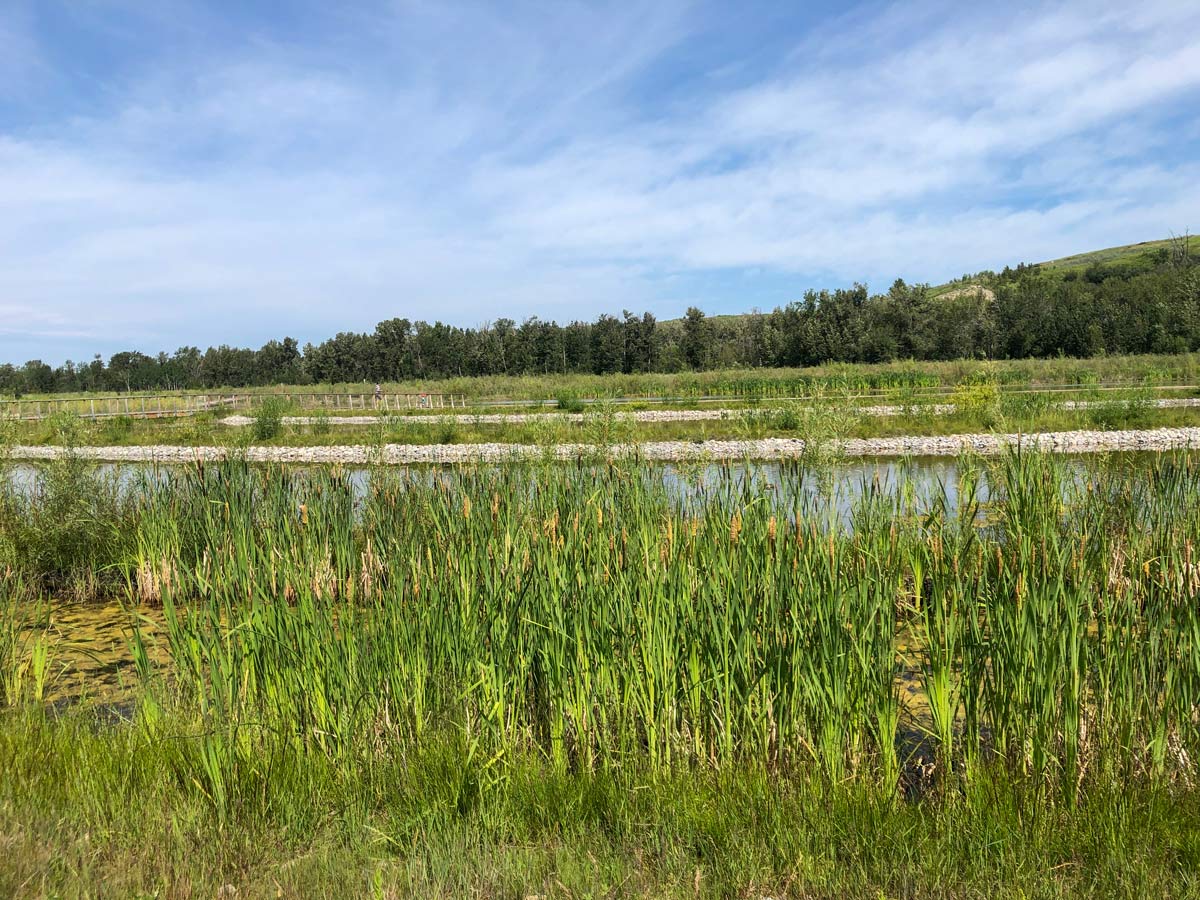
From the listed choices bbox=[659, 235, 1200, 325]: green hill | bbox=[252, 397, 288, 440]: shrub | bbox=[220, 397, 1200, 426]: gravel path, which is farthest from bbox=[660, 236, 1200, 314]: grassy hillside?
bbox=[252, 397, 288, 440]: shrub

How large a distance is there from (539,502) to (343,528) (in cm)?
161

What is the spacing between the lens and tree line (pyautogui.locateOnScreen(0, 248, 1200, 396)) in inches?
2267

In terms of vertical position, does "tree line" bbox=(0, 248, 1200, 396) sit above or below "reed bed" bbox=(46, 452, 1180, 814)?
above

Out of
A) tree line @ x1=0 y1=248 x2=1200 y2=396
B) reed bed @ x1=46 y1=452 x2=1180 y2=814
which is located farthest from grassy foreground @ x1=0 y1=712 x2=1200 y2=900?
tree line @ x1=0 y1=248 x2=1200 y2=396

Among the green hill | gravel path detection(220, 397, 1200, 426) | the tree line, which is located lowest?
gravel path detection(220, 397, 1200, 426)

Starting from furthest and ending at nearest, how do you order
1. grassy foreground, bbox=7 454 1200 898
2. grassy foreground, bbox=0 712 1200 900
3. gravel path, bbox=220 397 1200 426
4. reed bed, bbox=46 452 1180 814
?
gravel path, bbox=220 397 1200 426
reed bed, bbox=46 452 1180 814
grassy foreground, bbox=7 454 1200 898
grassy foreground, bbox=0 712 1200 900

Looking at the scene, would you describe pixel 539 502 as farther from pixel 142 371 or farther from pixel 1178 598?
pixel 142 371

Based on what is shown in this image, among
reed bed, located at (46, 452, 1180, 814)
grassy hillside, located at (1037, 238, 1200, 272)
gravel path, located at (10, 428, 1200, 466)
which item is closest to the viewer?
reed bed, located at (46, 452, 1180, 814)

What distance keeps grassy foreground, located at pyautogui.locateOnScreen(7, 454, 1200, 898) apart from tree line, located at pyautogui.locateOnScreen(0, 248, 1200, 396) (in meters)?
48.5

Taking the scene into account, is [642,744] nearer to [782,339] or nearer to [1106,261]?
[782,339]

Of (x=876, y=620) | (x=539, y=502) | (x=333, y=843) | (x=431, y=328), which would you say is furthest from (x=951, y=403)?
(x=431, y=328)

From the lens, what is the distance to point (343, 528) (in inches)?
247

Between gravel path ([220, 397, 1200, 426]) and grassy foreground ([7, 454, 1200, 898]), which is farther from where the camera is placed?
gravel path ([220, 397, 1200, 426])

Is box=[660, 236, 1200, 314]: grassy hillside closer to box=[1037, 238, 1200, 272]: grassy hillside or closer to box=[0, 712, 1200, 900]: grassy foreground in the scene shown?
box=[1037, 238, 1200, 272]: grassy hillside
